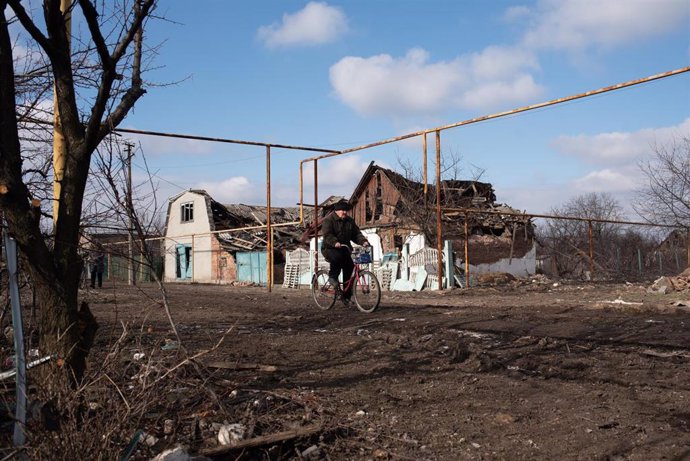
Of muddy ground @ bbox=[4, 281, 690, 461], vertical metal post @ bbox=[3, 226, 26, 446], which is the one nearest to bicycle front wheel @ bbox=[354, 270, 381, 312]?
muddy ground @ bbox=[4, 281, 690, 461]

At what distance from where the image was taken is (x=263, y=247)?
35.8 m

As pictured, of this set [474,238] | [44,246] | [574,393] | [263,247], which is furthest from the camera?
[263,247]

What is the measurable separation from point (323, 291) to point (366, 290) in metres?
1.08

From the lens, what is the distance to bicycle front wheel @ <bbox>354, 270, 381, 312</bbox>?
32.7 ft

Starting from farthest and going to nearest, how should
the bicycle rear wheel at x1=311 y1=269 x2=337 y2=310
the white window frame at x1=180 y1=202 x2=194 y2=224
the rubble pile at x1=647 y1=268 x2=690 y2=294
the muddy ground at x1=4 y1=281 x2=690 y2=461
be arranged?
the white window frame at x1=180 y1=202 x2=194 y2=224, the rubble pile at x1=647 y1=268 x2=690 y2=294, the bicycle rear wheel at x1=311 y1=269 x2=337 y2=310, the muddy ground at x1=4 y1=281 x2=690 y2=461

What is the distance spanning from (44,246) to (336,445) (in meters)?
2.08

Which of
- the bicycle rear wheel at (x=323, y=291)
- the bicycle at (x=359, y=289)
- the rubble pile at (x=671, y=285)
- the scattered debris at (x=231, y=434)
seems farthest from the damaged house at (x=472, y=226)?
the scattered debris at (x=231, y=434)

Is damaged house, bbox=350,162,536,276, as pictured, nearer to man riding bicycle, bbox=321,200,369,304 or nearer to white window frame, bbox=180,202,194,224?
white window frame, bbox=180,202,194,224

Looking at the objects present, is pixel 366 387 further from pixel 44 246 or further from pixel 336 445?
pixel 44 246

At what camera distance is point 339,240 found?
33.4 feet

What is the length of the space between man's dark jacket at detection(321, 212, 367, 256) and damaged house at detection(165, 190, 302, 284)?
23154 millimetres

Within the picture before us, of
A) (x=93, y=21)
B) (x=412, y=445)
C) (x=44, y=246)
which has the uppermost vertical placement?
(x=93, y=21)

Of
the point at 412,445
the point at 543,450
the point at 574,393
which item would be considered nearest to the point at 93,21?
the point at 412,445

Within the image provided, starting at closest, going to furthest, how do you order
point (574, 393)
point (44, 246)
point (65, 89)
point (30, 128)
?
point (44, 246) → point (65, 89) → point (574, 393) → point (30, 128)
